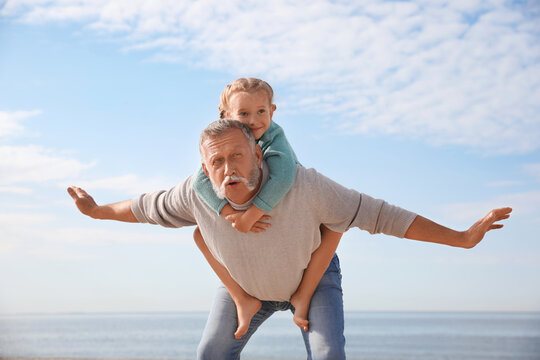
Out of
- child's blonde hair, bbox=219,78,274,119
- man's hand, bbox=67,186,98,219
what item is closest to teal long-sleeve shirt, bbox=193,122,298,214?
child's blonde hair, bbox=219,78,274,119

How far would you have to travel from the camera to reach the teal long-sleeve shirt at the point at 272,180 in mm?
2971

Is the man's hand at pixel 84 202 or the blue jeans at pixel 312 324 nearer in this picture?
the blue jeans at pixel 312 324

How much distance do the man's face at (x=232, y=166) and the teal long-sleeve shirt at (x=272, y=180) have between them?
63 mm

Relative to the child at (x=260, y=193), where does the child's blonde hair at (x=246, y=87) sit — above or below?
above

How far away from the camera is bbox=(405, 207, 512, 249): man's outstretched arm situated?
296 cm

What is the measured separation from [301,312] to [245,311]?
13.2 inches

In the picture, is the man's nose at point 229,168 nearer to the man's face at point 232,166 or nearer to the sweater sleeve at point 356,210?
the man's face at point 232,166

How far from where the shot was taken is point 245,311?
11.0 feet

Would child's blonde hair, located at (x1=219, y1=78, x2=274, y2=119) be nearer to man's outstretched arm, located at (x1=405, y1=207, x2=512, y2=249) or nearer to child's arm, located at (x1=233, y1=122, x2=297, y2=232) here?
child's arm, located at (x1=233, y1=122, x2=297, y2=232)

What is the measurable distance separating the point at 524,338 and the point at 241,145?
38.0m

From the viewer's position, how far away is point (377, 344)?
1200 inches

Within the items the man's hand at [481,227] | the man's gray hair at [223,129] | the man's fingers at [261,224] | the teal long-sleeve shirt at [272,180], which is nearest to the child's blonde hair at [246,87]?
the teal long-sleeve shirt at [272,180]

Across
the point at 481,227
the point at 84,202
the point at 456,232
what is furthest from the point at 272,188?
the point at 84,202

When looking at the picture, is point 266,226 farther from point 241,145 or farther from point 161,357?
point 161,357
